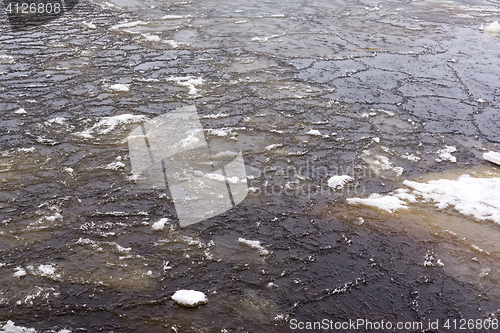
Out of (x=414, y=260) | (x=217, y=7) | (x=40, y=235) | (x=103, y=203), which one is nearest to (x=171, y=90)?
(x=103, y=203)

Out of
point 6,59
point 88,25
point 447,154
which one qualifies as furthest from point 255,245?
point 88,25

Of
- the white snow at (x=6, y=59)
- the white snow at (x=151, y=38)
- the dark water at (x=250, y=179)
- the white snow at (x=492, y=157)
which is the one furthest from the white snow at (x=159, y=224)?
the white snow at (x=151, y=38)

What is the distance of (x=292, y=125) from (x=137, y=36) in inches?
187

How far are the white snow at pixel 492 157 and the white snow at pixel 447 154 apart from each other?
328 millimetres

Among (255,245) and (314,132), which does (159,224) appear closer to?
(255,245)

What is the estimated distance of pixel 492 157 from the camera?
15.7 ft

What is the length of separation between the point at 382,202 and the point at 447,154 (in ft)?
4.57

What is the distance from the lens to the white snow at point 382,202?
3971 millimetres

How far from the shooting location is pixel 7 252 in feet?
10.8

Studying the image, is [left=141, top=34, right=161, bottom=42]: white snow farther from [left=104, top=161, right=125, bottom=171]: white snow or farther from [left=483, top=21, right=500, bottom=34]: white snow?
[left=483, top=21, right=500, bottom=34]: white snow

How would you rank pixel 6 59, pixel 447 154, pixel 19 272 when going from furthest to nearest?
pixel 6 59, pixel 447 154, pixel 19 272

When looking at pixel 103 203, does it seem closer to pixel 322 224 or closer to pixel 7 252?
pixel 7 252

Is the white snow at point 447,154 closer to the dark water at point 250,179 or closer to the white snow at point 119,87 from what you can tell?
the dark water at point 250,179

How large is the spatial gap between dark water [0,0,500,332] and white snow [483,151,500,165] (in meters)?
0.08
